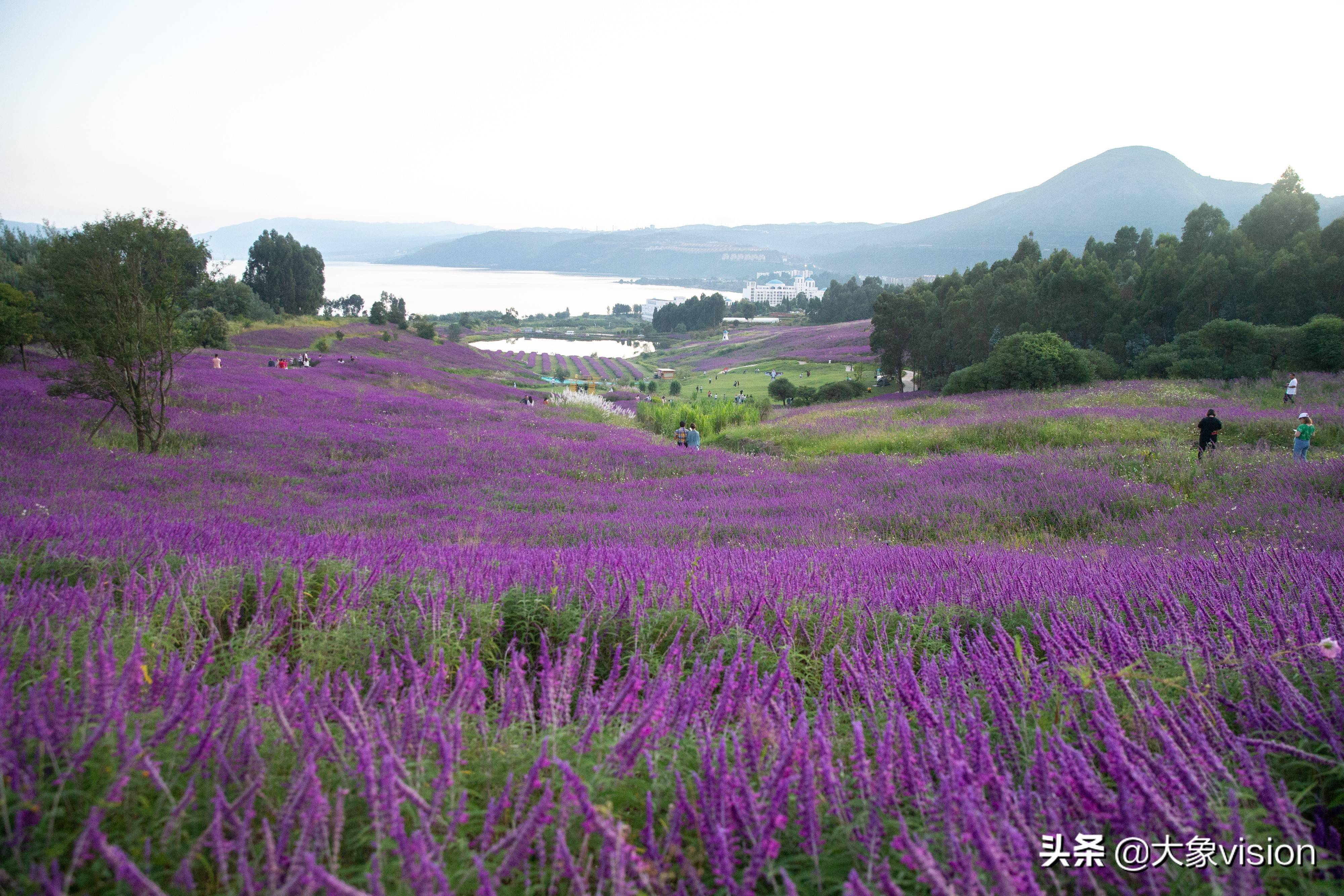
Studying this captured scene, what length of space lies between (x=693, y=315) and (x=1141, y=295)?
4032 inches

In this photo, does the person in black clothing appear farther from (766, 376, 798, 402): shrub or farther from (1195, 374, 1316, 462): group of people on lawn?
(766, 376, 798, 402): shrub

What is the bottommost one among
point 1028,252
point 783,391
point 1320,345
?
point 783,391

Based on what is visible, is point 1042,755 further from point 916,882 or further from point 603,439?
point 603,439

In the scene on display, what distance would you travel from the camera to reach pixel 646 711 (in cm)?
204

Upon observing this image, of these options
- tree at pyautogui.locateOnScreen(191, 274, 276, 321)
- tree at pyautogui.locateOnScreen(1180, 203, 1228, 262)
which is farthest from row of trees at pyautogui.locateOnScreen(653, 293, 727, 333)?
tree at pyautogui.locateOnScreen(1180, 203, 1228, 262)

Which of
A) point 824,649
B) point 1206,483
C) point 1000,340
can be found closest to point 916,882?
point 824,649

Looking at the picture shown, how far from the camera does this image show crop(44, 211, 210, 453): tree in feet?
46.2

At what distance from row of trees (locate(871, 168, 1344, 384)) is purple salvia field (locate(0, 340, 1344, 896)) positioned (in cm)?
3691

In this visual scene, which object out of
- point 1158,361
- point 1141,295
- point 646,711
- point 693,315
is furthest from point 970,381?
point 693,315

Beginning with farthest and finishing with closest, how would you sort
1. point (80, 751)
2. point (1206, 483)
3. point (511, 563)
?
point (1206, 483) < point (511, 563) < point (80, 751)

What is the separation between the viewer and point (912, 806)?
2.12 metres

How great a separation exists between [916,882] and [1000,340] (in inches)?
1672

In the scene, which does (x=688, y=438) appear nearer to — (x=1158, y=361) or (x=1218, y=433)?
(x=1218, y=433)

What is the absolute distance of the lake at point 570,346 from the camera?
4345 inches
